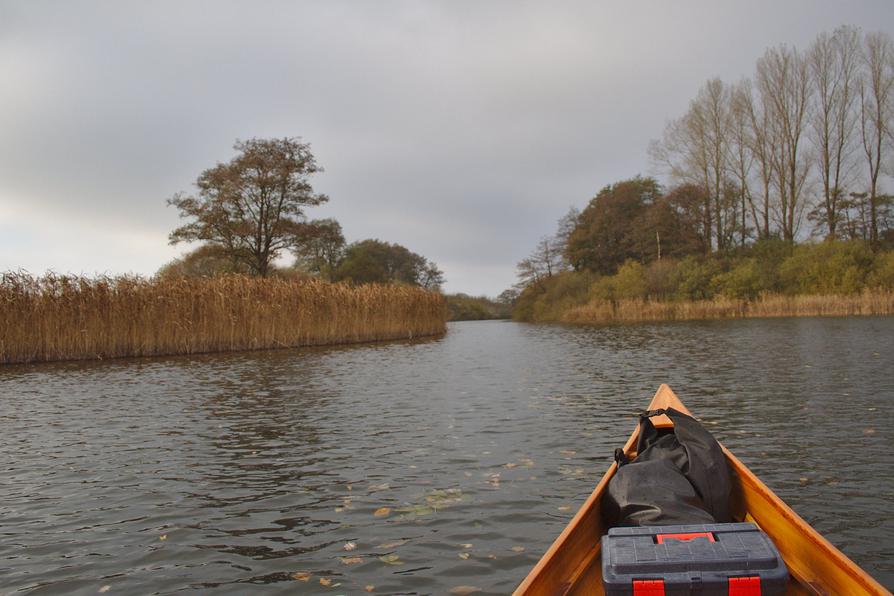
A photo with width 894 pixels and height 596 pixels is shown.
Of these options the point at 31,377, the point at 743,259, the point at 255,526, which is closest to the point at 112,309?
the point at 31,377

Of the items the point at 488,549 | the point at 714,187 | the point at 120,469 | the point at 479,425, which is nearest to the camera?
the point at 488,549

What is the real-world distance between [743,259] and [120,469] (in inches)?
1814

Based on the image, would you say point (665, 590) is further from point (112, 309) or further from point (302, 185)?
point (302, 185)

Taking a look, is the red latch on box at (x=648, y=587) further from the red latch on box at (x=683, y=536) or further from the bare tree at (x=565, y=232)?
the bare tree at (x=565, y=232)

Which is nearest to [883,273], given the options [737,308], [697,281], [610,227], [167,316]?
[737,308]

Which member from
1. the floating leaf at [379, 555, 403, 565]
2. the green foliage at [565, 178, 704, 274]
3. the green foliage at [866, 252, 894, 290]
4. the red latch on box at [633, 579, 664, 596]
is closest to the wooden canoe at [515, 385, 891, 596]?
the red latch on box at [633, 579, 664, 596]

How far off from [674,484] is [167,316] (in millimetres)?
19052

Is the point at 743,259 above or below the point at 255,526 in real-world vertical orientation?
above

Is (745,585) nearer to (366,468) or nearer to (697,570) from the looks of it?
(697,570)

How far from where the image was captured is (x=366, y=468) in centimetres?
617

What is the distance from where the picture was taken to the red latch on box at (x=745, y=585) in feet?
8.23

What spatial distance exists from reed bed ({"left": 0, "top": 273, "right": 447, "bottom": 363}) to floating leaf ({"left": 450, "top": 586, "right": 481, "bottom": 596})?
18.2 metres

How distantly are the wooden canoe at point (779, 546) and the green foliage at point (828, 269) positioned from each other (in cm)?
3724

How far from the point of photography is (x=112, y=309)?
18.5 metres
